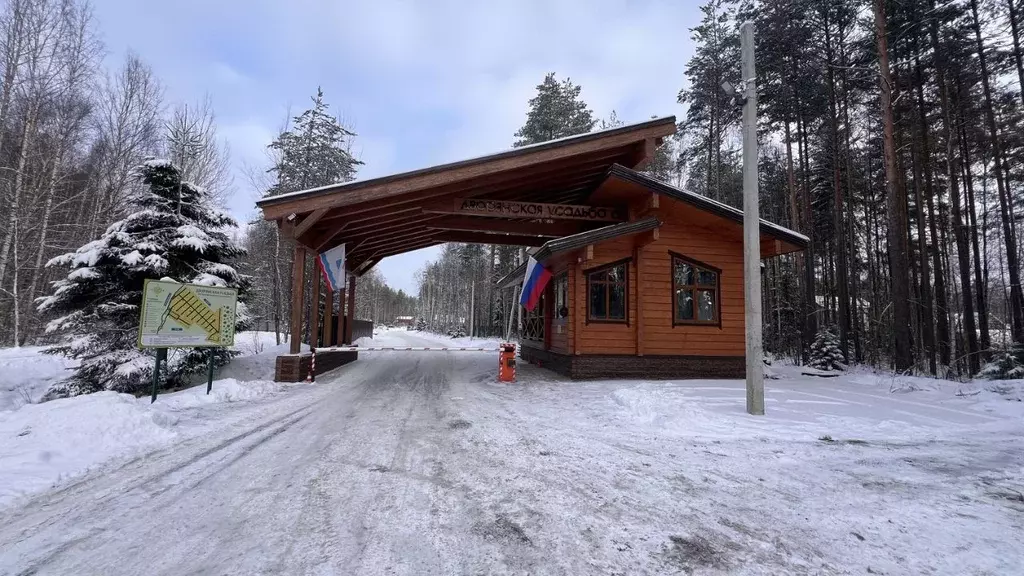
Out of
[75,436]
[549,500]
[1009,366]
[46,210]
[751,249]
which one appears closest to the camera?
[549,500]

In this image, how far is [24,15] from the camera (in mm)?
14492

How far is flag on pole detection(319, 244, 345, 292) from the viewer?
37.9ft

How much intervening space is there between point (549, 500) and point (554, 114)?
25.2 metres

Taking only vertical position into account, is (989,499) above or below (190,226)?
below

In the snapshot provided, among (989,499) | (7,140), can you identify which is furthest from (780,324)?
(7,140)

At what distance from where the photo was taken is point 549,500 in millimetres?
Result: 3455

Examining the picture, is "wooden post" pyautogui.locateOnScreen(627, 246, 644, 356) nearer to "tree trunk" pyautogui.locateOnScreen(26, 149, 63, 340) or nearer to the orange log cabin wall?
the orange log cabin wall

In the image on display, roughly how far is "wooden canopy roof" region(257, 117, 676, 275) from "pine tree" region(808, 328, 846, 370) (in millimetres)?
8756

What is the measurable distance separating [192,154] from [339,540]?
16.8 meters

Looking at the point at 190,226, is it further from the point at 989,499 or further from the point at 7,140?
the point at 989,499

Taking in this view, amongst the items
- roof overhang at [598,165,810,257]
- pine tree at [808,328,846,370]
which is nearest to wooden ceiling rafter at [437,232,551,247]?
roof overhang at [598,165,810,257]

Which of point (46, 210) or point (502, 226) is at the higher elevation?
point (46, 210)

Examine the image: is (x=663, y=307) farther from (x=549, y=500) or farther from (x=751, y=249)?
(x=549, y=500)

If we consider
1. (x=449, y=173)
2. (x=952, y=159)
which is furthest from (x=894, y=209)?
(x=449, y=173)
